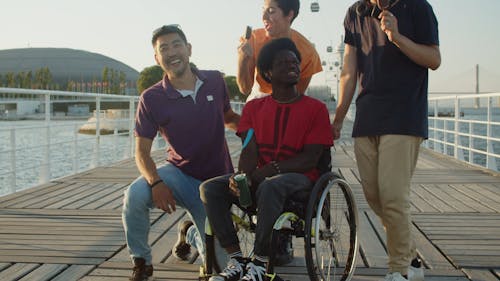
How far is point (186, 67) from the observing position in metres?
2.70

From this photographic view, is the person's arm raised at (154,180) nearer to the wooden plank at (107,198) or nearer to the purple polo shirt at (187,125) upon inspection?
the purple polo shirt at (187,125)

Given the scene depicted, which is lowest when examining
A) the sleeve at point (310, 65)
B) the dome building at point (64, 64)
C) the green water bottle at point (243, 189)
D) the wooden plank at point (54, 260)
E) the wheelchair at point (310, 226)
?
the wooden plank at point (54, 260)

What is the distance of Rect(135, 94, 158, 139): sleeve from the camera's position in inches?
101

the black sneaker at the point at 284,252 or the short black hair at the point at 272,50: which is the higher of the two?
the short black hair at the point at 272,50

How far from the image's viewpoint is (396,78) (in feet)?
7.71

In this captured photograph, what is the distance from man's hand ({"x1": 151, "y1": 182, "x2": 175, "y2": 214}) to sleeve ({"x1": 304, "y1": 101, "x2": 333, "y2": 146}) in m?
0.63

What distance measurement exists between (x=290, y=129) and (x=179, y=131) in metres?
0.58

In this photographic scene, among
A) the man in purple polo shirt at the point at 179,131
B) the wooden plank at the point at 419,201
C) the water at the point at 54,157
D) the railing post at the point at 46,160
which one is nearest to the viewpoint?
the man in purple polo shirt at the point at 179,131

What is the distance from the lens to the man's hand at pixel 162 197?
2.38m

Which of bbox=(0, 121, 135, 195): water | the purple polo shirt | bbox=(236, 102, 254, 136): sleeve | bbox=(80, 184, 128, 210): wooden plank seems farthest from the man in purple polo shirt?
bbox=(0, 121, 135, 195): water

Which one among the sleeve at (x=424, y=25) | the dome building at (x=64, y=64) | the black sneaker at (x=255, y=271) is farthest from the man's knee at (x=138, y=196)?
the dome building at (x=64, y=64)

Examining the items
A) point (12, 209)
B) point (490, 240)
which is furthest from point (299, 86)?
point (12, 209)

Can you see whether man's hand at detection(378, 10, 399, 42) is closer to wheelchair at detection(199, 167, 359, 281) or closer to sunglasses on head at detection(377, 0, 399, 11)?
sunglasses on head at detection(377, 0, 399, 11)

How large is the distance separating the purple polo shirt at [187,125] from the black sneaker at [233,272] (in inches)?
23.6
